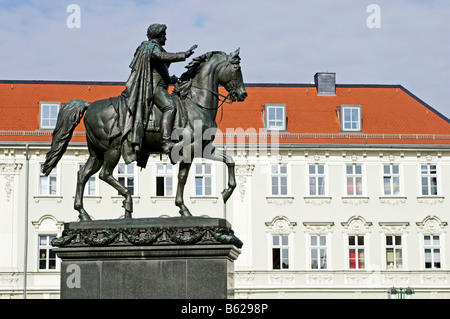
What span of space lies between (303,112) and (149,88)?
110 ft

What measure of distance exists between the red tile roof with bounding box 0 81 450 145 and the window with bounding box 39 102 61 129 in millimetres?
325

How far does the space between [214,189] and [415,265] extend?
987cm

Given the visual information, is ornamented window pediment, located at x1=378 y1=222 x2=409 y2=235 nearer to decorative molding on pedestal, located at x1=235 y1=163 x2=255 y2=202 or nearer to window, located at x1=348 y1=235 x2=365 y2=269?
window, located at x1=348 y1=235 x2=365 y2=269

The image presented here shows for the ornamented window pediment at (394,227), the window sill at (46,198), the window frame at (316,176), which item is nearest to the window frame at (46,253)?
the window sill at (46,198)

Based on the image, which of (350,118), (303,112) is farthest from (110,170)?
(303,112)

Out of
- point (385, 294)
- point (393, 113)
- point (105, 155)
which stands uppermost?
point (393, 113)

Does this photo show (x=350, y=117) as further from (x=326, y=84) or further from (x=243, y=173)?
(x=243, y=173)

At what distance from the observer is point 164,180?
43.3 metres

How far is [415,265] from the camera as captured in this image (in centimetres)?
4312
